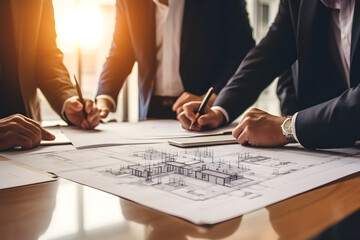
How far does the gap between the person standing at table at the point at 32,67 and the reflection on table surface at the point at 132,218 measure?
0.81m

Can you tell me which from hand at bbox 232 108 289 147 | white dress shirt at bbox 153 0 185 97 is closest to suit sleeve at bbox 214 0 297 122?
hand at bbox 232 108 289 147

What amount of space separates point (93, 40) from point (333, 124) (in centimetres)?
277

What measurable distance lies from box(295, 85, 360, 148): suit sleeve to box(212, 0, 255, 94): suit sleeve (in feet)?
3.34

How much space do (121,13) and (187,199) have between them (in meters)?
1.79

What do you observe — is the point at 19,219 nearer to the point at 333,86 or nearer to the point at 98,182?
the point at 98,182

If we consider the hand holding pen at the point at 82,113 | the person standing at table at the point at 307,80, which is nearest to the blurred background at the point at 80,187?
the hand holding pen at the point at 82,113

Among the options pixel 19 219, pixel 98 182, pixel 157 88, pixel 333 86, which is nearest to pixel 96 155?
pixel 98 182

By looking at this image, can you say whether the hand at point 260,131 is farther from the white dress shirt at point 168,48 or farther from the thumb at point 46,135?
the white dress shirt at point 168,48

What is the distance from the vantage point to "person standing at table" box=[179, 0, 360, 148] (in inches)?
31.4

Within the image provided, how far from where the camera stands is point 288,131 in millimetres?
867

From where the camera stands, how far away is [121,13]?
200 cm

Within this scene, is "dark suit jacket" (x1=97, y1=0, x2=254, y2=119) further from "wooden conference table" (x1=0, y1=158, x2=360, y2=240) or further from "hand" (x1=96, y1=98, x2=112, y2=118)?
"wooden conference table" (x1=0, y1=158, x2=360, y2=240)

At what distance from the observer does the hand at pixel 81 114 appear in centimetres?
123

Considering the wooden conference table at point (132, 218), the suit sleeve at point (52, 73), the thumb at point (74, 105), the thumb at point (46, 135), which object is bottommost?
the wooden conference table at point (132, 218)
